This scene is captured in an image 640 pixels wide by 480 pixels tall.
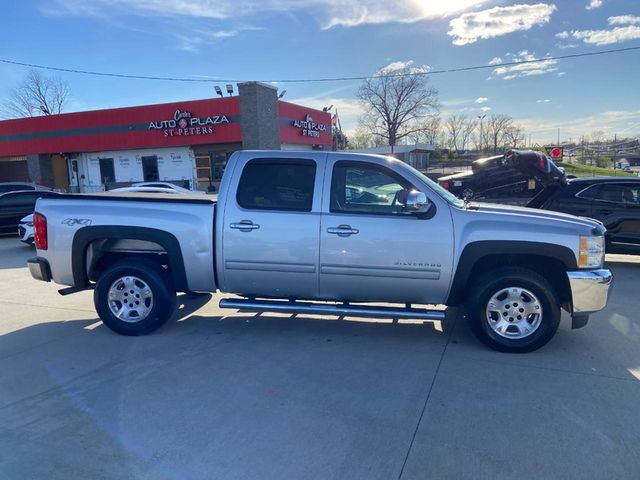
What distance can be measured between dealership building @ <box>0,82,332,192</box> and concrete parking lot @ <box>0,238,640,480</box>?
21500 millimetres

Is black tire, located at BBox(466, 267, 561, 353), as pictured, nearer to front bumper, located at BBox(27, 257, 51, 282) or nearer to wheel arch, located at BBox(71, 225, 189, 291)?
wheel arch, located at BBox(71, 225, 189, 291)

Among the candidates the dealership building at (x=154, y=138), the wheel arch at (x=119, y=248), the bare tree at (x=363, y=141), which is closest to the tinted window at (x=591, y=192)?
the wheel arch at (x=119, y=248)

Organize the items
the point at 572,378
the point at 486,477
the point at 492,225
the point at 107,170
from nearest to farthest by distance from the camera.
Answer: the point at 486,477 → the point at 572,378 → the point at 492,225 → the point at 107,170

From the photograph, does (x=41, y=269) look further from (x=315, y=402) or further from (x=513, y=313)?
(x=513, y=313)

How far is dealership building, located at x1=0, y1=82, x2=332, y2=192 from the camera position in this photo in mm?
25719

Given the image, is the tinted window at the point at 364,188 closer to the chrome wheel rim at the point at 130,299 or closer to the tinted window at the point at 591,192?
the chrome wheel rim at the point at 130,299

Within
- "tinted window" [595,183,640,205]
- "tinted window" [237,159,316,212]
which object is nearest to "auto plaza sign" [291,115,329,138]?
"tinted window" [595,183,640,205]

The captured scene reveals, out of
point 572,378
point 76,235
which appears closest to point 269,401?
point 572,378

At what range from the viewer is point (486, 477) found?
2762 mm

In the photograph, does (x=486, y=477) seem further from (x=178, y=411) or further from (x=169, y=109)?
(x=169, y=109)

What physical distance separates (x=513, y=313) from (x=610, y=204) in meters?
5.16

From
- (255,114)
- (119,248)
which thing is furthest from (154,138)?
(119,248)

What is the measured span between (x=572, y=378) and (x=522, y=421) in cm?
102

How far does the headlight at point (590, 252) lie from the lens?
449 cm
